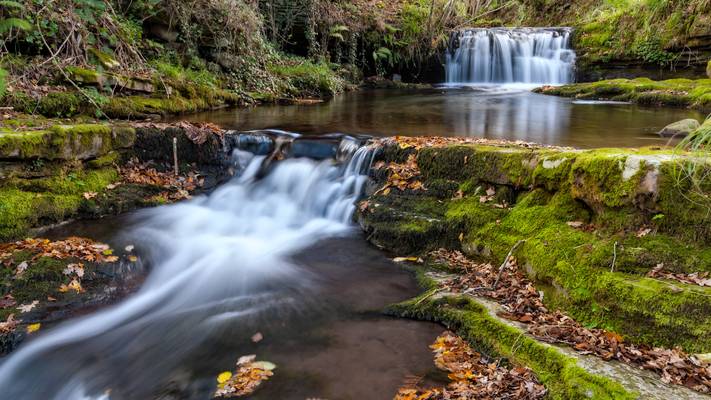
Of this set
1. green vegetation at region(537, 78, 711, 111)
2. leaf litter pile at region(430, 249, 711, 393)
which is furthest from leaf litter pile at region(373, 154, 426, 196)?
green vegetation at region(537, 78, 711, 111)

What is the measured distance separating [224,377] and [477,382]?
1824mm

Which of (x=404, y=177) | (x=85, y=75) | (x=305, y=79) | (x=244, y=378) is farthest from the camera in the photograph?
(x=305, y=79)

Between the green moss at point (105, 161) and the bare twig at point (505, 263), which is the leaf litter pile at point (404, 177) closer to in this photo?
the bare twig at point (505, 263)

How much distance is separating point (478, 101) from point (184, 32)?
341 inches

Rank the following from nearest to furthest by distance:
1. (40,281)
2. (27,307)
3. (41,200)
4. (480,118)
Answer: (27,307)
(40,281)
(41,200)
(480,118)

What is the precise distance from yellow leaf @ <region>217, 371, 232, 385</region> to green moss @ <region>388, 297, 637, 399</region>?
4.94ft

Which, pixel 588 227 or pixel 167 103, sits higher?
pixel 167 103

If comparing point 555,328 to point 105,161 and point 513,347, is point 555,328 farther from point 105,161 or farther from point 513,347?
point 105,161

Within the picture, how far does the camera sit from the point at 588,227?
14.0ft

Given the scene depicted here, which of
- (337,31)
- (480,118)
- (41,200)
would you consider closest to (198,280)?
(41,200)

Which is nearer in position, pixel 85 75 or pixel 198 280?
pixel 198 280

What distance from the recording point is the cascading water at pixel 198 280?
3738mm

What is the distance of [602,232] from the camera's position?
410cm

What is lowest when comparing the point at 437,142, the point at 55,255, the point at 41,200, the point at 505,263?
the point at 55,255
